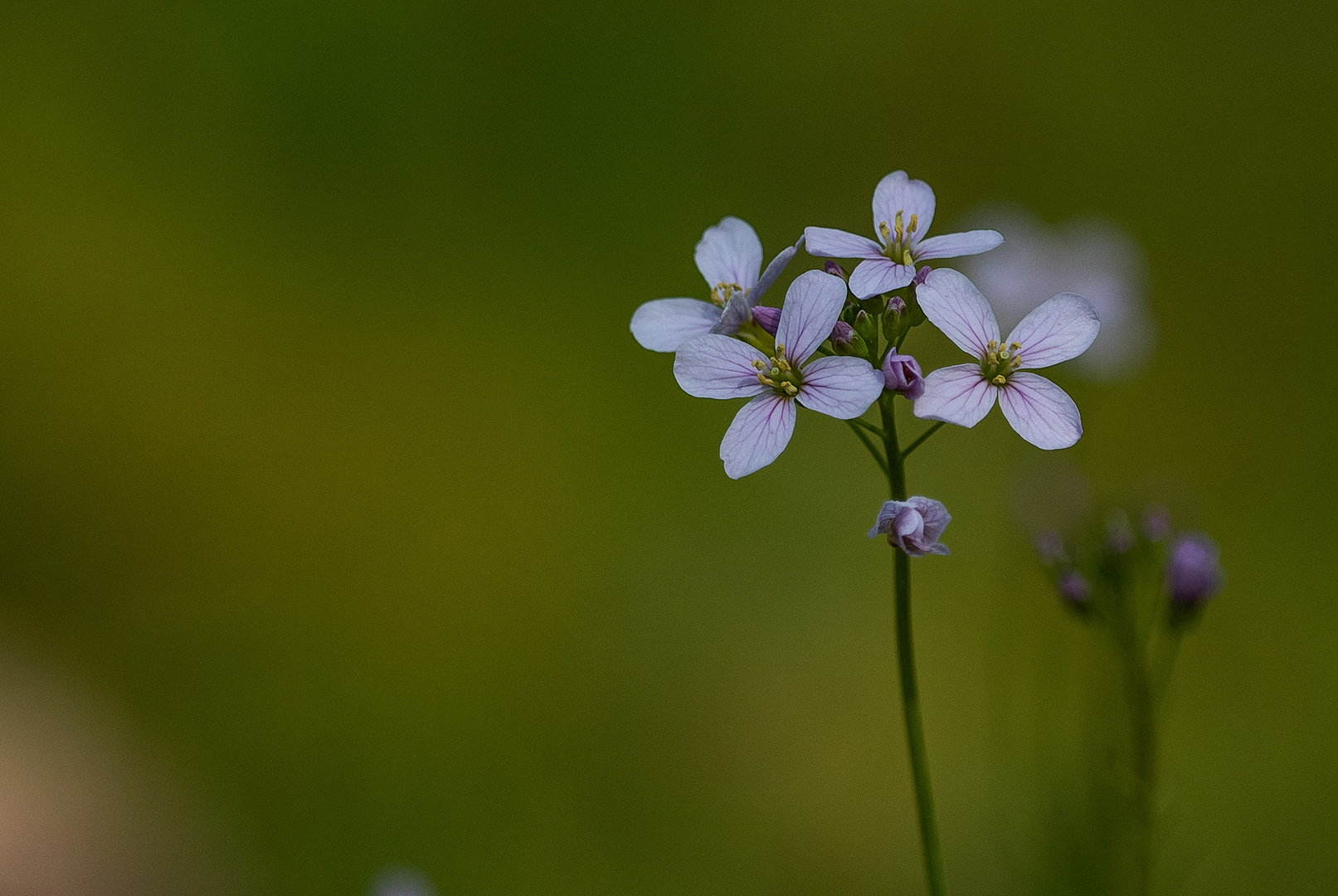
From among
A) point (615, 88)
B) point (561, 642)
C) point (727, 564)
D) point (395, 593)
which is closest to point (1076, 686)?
point (727, 564)

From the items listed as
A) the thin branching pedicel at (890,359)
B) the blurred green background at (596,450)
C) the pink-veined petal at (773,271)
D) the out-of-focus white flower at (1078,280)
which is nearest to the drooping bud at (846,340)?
the thin branching pedicel at (890,359)

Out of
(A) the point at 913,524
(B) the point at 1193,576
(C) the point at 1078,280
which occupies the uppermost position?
(C) the point at 1078,280

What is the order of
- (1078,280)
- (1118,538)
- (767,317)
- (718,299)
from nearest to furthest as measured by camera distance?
(767,317)
(718,299)
(1118,538)
(1078,280)

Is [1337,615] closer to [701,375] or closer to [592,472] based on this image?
[592,472]

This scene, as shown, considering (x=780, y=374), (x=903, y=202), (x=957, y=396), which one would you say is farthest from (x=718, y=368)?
(x=903, y=202)

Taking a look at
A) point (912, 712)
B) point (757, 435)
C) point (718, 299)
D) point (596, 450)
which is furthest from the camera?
point (596, 450)

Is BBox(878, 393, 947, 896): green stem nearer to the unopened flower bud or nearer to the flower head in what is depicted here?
the flower head

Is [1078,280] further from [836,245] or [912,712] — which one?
[912,712]
